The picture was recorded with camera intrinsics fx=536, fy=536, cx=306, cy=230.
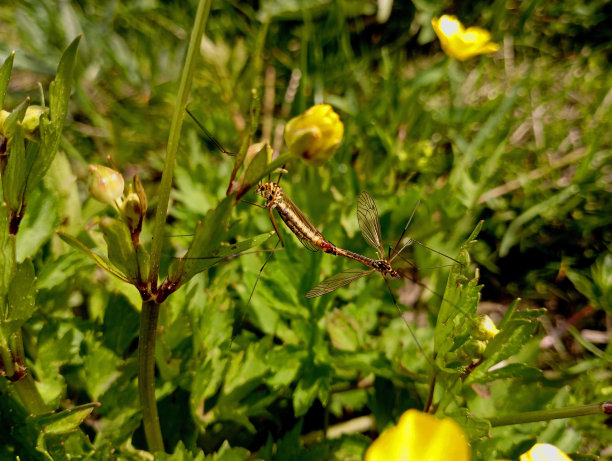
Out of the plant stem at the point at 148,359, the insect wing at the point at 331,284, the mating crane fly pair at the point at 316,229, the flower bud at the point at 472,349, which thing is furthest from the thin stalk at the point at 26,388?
the flower bud at the point at 472,349

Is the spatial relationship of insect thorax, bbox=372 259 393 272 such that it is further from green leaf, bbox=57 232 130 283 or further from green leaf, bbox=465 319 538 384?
green leaf, bbox=57 232 130 283

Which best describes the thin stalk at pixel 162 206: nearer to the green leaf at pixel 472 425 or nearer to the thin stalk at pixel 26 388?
the thin stalk at pixel 26 388

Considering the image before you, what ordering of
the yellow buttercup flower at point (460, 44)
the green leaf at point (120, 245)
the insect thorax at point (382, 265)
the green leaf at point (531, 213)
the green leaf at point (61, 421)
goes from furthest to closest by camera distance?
1. the green leaf at point (531, 213)
2. the yellow buttercup flower at point (460, 44)
3. the insect thorax at point (382, 265)
4. the green leaf at point (61, 421)
5. the green leaf at point (120, 245)

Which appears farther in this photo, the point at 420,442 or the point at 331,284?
the point at 331,284

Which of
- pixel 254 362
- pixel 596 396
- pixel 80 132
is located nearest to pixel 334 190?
pixel 254 362

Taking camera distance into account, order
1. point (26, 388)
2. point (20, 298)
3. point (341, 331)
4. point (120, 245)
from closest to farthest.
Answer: point (120, 245) < point (20, 298) < point (26, 388) < point (341, 331)

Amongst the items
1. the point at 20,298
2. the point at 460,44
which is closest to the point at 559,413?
the point at 20,298

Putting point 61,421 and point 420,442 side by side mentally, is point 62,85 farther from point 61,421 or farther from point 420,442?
point 420,442
